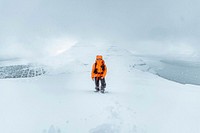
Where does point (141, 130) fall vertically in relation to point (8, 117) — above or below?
below

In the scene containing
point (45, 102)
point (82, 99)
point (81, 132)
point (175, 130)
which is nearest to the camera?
point (81, 132)

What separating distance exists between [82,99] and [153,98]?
469 cm

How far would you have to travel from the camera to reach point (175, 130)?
10.2 metres

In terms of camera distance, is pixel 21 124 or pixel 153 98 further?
pixel 153 98

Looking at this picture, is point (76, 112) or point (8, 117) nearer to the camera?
point (8, 117)

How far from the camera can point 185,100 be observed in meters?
14.1

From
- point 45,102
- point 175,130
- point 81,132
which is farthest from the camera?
point 45,102

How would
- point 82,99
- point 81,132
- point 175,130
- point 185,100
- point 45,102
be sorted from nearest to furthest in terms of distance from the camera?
1. point 81,132
2. point 175,130
3. point 45,102
4. point 82,99
5. point 185,100

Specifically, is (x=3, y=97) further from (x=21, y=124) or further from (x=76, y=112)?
(x=76, y=112)

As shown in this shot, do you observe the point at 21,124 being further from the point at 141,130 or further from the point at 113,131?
the point at 141,130

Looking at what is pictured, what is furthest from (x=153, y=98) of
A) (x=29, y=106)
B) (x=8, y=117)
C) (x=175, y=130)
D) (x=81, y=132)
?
(x=8, y=117)

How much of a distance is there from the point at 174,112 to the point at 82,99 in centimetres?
479

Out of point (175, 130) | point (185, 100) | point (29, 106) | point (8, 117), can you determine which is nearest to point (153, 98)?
point (185, 100)

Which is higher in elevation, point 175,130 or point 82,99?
point 82,99
